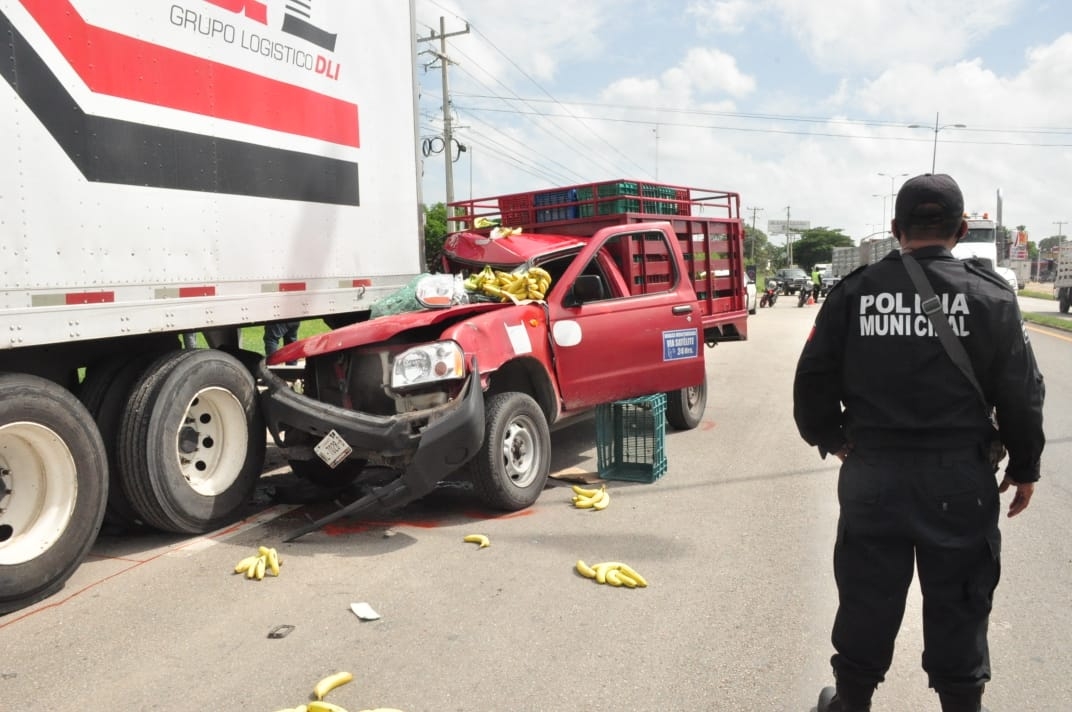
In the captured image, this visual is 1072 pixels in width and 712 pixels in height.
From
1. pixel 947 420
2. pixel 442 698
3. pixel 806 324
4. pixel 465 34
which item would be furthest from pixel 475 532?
pixel 465 34

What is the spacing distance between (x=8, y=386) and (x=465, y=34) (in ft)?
91.5

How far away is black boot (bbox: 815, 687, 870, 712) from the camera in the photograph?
8.80 ft

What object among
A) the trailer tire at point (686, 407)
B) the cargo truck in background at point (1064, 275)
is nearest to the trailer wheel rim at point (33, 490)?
the trailer tire at point (686, 407)

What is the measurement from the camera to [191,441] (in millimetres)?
5098

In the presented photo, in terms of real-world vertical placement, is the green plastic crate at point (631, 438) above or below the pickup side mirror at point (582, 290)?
below

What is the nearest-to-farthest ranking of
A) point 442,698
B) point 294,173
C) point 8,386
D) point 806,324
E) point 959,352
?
point 959,352, point 442,698, point 8,386, point 294,173, point 806,324

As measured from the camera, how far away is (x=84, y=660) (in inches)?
137

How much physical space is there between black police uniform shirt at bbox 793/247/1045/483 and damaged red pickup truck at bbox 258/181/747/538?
273 cm

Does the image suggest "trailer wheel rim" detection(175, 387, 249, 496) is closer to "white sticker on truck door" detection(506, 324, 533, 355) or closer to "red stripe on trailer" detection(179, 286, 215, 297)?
"red stripe on trailer" detection(179, 286, 215, 297)

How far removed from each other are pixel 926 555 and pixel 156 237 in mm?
4230

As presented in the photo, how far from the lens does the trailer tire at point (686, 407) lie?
818 cm

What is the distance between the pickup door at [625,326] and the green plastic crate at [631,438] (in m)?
0.20

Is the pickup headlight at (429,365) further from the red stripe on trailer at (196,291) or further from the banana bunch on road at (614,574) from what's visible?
the banana bunch on road at (614,574)

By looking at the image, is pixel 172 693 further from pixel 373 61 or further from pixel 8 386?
pixel 373 61
